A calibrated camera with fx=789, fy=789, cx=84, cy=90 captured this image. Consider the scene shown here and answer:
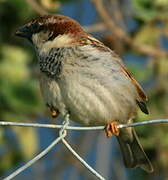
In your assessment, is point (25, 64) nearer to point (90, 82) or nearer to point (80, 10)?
point (80, 10)

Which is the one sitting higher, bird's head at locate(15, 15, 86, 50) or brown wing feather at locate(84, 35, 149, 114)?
bird's head at locate(15, 15, 86, 50)

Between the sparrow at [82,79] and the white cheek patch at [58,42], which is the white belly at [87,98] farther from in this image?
the white cheek patch at [58,42]

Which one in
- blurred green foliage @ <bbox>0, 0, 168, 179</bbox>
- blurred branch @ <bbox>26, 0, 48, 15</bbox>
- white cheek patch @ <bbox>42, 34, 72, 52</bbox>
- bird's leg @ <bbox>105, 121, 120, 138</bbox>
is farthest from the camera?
blurred green foliage @ <bbox>0, 0, 168, 179</bbox>

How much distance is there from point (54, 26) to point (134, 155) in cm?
50

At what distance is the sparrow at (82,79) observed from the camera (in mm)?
2352

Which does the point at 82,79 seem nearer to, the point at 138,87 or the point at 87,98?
the point at 87,98

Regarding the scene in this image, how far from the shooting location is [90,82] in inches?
92.1

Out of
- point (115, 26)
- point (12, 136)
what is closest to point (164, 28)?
point (115, 26)

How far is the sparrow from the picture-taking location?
2.35 m

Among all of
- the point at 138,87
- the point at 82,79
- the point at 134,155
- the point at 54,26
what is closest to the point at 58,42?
the point at 54,26

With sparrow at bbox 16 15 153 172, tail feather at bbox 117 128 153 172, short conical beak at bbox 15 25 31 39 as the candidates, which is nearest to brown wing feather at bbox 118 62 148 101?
sparrow at bbox 16 15 153 172

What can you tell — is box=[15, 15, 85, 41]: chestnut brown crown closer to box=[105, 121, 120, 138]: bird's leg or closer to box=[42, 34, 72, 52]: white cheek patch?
box=[42, 34, 72, 52]: white cheek patch

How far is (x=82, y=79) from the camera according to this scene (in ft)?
7.66

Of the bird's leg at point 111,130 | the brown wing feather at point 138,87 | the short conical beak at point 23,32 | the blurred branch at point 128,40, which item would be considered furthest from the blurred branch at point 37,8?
the bird's leg at point 111,130
